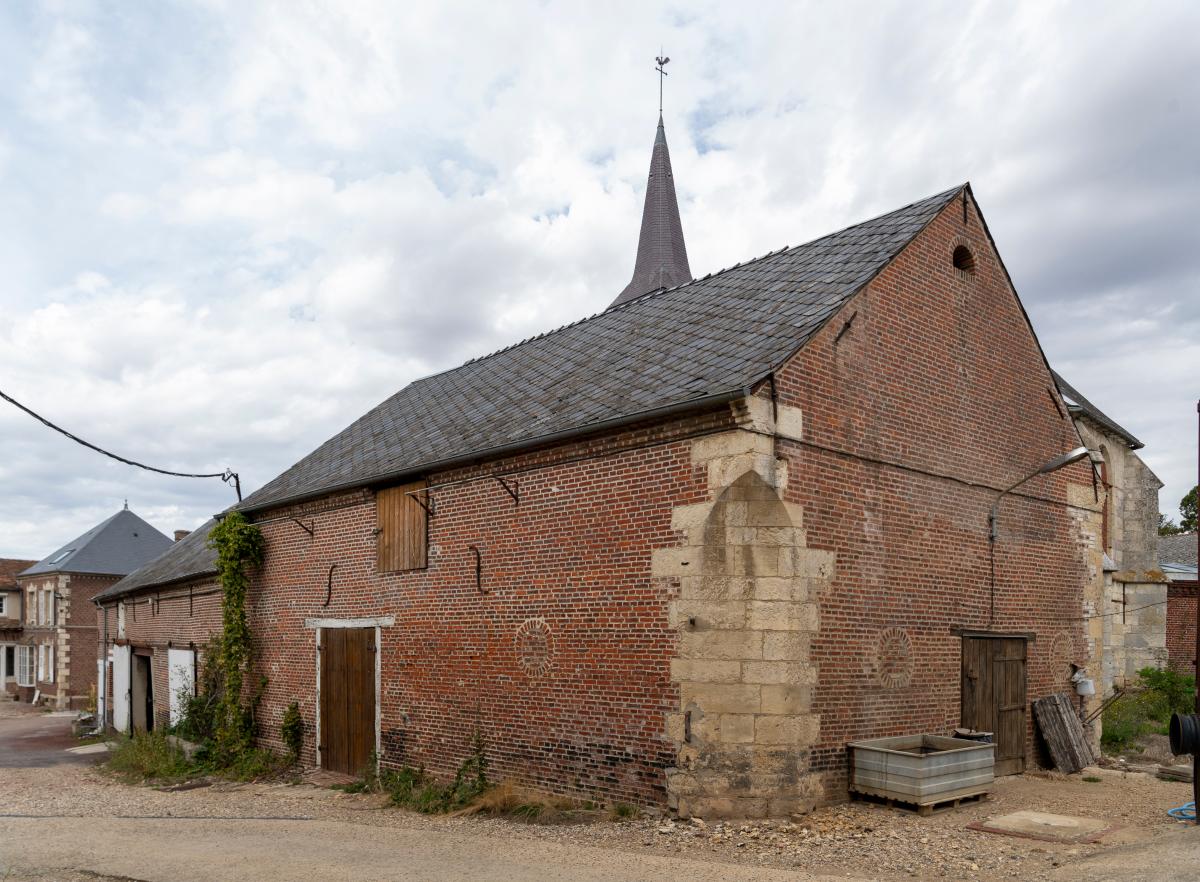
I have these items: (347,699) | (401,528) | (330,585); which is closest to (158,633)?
(330,585)

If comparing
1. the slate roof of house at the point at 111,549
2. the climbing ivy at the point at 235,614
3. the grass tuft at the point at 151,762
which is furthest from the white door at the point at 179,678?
the slate roof of house at the point at 111,549

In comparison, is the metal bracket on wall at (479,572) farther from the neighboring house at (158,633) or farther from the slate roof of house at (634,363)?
the neighboring house at (158,633)

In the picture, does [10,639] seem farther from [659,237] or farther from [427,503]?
[427,503]

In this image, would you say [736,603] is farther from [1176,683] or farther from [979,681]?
[1176,683]

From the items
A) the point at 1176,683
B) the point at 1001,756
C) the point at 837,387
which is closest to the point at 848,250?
the point at 837,387

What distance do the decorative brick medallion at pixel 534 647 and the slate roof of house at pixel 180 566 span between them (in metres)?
9.17

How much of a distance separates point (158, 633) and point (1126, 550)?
24.6 m

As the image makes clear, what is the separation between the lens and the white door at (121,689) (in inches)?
962

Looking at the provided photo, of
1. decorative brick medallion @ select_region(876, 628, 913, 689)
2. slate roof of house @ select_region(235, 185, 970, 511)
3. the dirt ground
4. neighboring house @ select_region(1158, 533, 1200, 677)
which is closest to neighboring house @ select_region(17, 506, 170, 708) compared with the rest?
slate roof of house @ select_region(235, 185, 970, 511)

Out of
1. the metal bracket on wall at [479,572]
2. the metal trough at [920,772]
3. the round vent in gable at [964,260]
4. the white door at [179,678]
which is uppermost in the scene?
the round vent in gable at [964,260]

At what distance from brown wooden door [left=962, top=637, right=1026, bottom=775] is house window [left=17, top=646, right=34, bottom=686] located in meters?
40.4

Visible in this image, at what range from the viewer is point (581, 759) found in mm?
11000

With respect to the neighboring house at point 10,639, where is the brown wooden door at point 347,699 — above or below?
above

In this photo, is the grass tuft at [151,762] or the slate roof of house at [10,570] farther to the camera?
the slate roof of house at [10,570]
